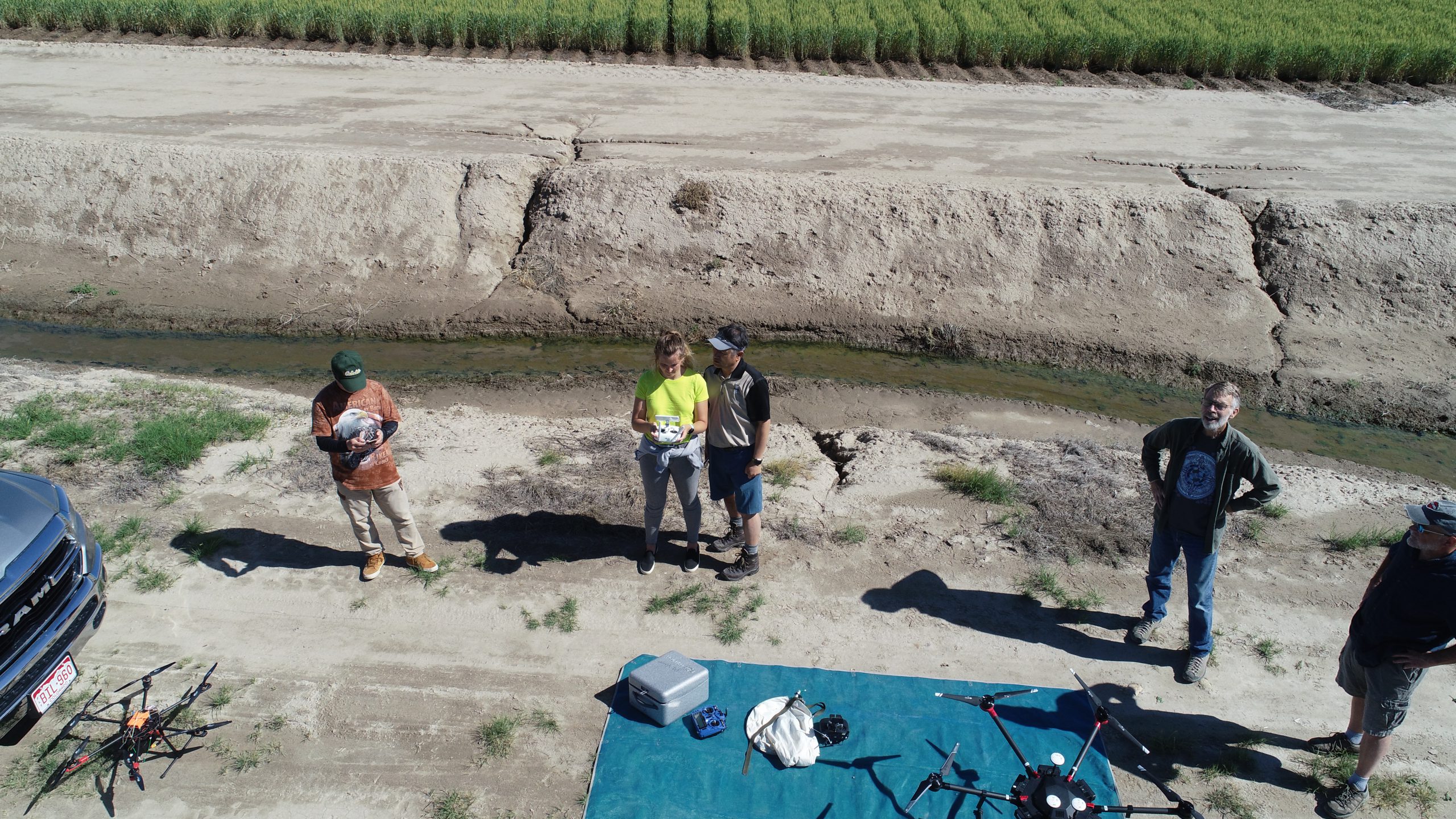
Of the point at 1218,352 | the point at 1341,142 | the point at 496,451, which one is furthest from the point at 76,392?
the point at 1341,142

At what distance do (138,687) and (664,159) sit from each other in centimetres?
1071

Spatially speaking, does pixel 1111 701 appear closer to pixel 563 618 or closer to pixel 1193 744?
pixel 1193 744

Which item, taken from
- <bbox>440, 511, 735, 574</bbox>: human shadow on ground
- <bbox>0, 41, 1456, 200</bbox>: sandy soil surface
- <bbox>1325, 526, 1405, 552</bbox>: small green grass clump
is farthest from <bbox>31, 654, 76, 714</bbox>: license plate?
<bbox>0, 41, 1456, 200</bbox>: sandy soil surface

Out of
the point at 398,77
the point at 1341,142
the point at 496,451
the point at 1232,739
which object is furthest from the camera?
the point at 398,77

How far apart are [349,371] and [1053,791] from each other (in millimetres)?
4781

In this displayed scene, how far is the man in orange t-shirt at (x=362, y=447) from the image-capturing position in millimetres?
6074

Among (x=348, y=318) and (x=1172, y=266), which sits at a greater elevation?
(x=1172, y=266)

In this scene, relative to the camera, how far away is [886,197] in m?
13.3

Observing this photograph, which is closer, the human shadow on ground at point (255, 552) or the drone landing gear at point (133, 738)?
the drone landing gear at point (133, 738)

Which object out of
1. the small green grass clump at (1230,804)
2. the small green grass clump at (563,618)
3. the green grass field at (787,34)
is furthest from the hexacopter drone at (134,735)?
the green grass field at (787,34)

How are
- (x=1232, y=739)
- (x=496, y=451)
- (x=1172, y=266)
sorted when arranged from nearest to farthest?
(x=1232, y=739)
(x=496, y=451)
(x=1172, y=266)

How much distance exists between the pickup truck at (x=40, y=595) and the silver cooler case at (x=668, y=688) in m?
3.29

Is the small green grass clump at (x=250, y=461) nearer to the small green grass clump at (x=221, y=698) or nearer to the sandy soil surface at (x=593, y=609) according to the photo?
the sandy soil surface at (x=593, y=609)

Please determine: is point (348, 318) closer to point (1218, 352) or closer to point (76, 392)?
point (76, 392)
